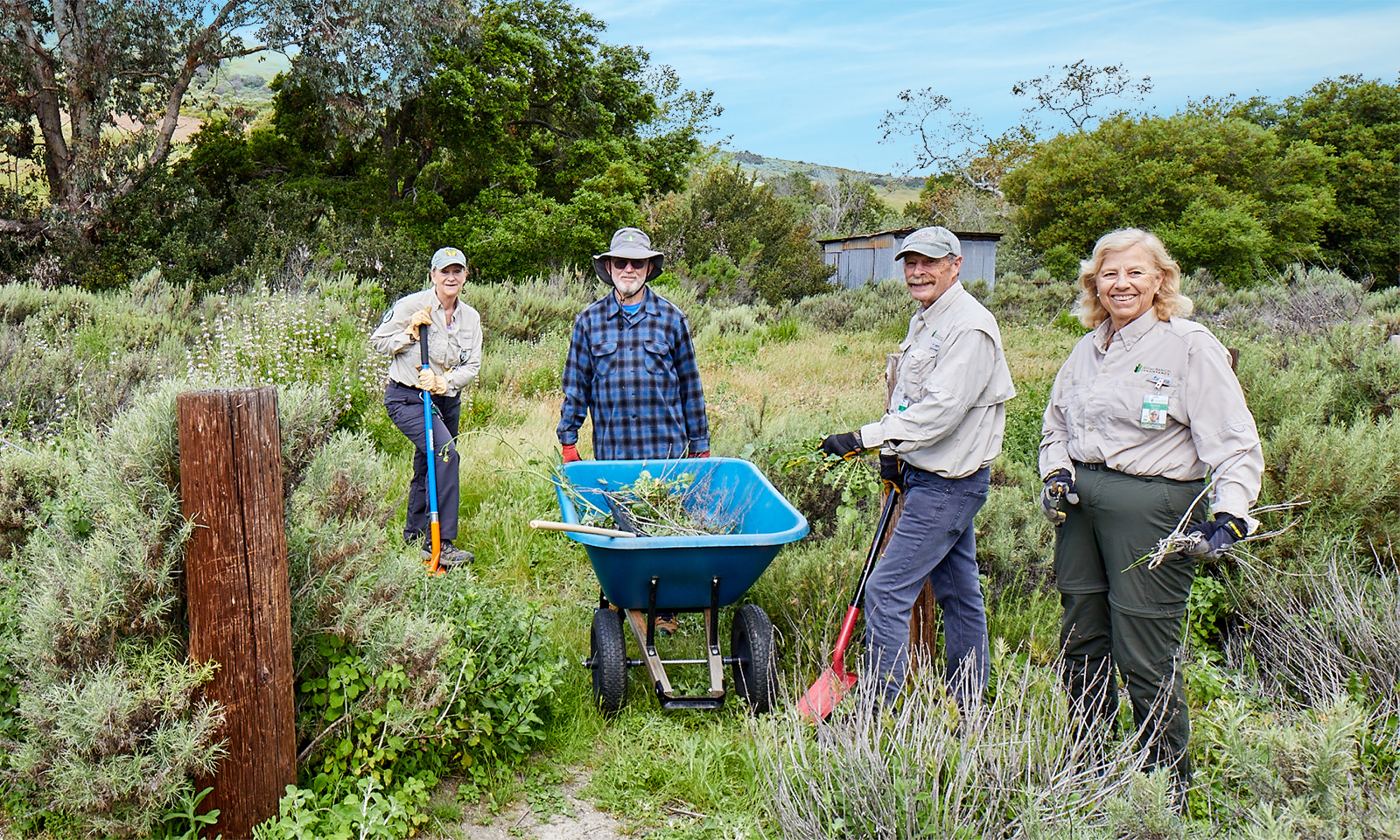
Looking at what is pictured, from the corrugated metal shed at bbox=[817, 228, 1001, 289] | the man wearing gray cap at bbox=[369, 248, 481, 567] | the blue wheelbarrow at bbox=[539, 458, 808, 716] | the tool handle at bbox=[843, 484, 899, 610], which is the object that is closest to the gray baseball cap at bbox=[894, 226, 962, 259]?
the tool handle at bbox=[843, 484, 899, 610]

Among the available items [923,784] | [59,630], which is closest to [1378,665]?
[923,784]

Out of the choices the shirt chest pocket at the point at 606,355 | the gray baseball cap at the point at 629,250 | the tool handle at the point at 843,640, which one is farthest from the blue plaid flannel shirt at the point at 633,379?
the tool handle at the point at 843,640

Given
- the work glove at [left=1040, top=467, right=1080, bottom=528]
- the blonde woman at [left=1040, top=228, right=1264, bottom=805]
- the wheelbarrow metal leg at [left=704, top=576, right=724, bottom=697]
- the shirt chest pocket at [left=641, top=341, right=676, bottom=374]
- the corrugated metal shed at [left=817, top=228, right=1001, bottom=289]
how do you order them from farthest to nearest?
the corrugated metal shed at [left=817, top=228, right=1001, bottom=289], the shirt chest pocket at [left=641, top=341, right=676, bottom=374], the wheelbarrow metal leg at [left=704, top=576, right=724, bottom=697], the work glove at [left=1040, top=467, right=1080, bottom=528], the blonde woman at [left=1040, top=228, right=1264, bottom=805]

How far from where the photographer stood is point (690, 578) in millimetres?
3535

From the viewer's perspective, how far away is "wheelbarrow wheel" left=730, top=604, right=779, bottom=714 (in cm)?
368

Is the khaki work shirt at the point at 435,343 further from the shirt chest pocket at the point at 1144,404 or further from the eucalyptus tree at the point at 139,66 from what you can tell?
the eucalyptus tree at the point at 139,66

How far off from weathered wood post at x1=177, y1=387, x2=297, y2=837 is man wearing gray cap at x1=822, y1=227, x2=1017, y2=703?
1876 mm

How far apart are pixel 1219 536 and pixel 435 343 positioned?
4.23m

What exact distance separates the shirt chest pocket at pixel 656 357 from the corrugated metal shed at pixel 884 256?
20927 mm

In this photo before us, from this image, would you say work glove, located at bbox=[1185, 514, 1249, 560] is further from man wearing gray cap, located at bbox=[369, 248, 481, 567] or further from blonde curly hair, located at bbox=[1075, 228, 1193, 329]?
man wearing gray cap, located at bbox=[369, 248, 481, 567]

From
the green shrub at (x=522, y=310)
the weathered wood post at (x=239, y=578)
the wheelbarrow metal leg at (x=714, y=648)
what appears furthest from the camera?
the green shrub at (x=522, y=310)

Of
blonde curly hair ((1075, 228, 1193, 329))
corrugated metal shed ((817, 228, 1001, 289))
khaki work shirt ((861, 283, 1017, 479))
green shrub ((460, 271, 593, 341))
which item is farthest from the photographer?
corrugated metal shed ((817, 228, 1001, 289))

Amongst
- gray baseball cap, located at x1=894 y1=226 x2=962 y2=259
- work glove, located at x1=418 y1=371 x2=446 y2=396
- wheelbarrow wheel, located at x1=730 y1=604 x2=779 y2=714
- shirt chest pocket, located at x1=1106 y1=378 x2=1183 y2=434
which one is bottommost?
wheelbarrow wheel, located at x1=730 y1=604 x2=779 y2=714

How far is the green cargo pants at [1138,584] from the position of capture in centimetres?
290
